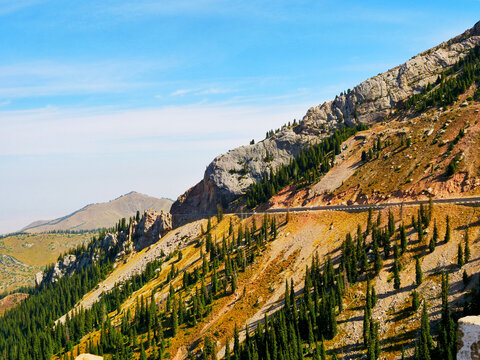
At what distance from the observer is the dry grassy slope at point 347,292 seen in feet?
239

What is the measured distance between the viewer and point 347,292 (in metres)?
86.2

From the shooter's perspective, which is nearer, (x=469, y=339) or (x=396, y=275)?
(x=469, y=339)

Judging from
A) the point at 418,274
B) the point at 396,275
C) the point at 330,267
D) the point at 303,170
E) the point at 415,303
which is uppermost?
the point at 303,170

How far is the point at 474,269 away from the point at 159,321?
283ft

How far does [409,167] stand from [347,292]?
199ft

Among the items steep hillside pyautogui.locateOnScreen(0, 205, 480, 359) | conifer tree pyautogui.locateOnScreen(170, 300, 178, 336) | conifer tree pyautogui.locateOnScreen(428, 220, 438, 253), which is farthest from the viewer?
conifer tree pyautogui.locateOnScreen(170, 300, 178, 336)

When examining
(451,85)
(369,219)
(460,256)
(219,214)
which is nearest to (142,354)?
(369,219)

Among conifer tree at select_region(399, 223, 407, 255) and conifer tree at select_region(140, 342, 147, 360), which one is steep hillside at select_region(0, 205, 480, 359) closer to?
conifer tree at select_region(399, 223, 407, 255)

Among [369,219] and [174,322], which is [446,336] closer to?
[369,219]

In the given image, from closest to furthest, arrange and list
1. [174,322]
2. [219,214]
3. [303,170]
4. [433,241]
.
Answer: [433,241] < [174,322] < [303,170] < [219,214]

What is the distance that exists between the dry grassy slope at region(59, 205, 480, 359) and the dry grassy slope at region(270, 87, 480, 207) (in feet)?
46.7

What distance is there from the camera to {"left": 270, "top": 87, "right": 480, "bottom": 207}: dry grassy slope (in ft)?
365

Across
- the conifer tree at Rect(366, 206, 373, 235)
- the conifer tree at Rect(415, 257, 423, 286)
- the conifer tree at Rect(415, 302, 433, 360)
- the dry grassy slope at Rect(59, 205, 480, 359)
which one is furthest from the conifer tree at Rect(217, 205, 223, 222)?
the conifer tree at Rect(415, 302, 433, 360)

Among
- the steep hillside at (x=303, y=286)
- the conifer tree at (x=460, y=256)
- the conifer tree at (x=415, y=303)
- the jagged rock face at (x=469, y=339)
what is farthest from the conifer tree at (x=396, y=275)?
the jagged rock face at (x=469, y=339)
